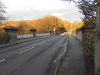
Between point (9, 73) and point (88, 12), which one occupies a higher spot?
point (88, 12)

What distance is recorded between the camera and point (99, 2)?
8672 millimetres

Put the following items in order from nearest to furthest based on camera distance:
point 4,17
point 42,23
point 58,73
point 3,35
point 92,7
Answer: point 58,73 < point 92,7 < point 3,35 < point 4,17 < point 42,23

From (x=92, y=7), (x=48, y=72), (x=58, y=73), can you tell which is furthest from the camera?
(x=92, y=7)

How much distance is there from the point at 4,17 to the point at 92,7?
128 feet

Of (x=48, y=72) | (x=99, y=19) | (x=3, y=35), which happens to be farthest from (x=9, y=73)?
(x=3, y=35)

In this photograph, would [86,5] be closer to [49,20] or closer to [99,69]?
[99,69]

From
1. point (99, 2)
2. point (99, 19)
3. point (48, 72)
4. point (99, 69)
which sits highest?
point (99, 2)

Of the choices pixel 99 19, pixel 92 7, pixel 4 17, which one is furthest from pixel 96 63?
pixel 4 17

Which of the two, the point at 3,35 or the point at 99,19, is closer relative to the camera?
the point at 99,19

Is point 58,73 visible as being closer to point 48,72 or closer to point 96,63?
point 48,72

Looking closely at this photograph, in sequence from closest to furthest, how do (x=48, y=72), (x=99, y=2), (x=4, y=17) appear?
(x=99, y=2) < (x=48, y=72) < (x=4, y=17)

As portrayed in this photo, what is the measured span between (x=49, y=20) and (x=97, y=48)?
163801 mm

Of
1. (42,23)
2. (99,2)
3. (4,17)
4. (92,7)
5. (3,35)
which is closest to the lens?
(99,2)

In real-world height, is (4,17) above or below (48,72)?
above
